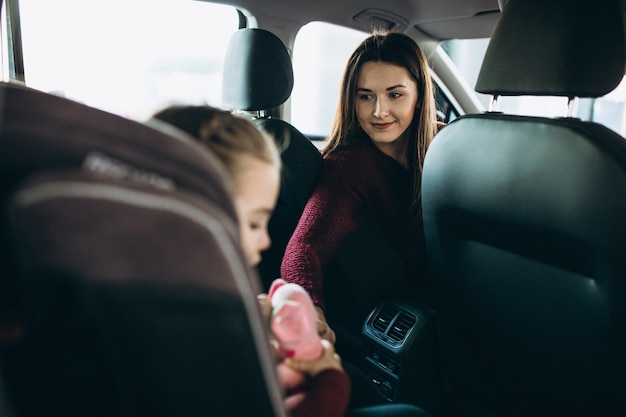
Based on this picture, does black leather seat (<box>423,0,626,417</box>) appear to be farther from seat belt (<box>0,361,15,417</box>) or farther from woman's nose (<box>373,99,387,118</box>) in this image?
seat belt (<box>0,361,15,417</box>)

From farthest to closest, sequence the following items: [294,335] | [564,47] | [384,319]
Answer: [384,319] < [564,47] < [294,335]

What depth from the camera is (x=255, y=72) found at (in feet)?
6.77

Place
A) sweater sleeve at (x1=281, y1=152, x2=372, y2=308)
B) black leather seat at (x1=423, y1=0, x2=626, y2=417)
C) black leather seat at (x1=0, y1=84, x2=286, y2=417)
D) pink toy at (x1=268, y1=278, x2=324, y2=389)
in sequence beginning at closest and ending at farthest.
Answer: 1. black leather seat at (x1=0, y1=84, x2=286, y2=417)
2. pink toy at (x1=268, y1=278, x2=324, y2=389)
3. black leather seat at (x1=423, y1=0, x2=626, y2=417)
4. sweater sleeve at (x1=281, y1=152, x2=372, y2=308)

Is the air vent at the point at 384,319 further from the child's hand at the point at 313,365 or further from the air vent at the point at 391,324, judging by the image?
the child's hand at the point at 313,365

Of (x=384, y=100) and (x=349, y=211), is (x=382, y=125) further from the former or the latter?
(x=349, y=211)

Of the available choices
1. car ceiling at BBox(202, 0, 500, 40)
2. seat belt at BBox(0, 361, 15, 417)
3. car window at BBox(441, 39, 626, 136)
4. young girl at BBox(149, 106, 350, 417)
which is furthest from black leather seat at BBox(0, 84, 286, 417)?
car window at BBox(441, 39, 626, 136)

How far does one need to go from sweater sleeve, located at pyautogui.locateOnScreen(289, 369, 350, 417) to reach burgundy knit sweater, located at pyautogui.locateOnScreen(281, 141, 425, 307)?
693 mm

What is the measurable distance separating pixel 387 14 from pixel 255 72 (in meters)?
0.95

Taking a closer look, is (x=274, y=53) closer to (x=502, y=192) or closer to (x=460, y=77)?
(x=502, y=192)

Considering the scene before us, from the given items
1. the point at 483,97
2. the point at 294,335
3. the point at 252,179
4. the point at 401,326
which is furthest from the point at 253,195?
the point at 483,97

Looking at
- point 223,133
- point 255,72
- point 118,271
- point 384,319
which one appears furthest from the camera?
point 255,72

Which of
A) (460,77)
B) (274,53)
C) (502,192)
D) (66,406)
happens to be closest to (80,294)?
(66,406)

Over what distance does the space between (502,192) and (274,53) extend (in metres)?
1.16

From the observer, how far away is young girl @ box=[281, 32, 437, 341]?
180cm
